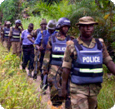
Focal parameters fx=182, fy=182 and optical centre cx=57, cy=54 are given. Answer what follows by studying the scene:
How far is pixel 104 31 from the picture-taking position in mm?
5633

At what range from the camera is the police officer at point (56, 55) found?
3.47 meters

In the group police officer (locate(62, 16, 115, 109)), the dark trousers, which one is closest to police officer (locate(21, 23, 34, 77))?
the dark trousers

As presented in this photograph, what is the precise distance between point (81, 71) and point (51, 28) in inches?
87.6

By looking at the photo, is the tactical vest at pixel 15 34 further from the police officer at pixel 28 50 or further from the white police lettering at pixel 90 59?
the white police lettering at pixel 90 59

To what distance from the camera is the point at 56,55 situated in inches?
140

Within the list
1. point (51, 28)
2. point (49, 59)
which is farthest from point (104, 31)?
point (49, 59)

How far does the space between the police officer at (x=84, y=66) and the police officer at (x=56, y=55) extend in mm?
938

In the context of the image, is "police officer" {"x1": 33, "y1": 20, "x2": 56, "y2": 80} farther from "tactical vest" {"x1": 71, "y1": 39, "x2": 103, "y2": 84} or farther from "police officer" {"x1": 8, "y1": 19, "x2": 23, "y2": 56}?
"police officer" {"x1": 8, "y1": 19, "x2": 23, "y2": 56}

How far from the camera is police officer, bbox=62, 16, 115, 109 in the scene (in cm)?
236

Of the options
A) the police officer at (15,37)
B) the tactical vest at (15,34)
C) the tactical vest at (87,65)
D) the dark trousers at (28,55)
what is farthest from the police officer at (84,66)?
the tactical vest at (15,34)

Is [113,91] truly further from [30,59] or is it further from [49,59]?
[30,59]

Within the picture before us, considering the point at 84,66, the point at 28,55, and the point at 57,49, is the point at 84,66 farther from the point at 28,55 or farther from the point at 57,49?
the point at 28,55

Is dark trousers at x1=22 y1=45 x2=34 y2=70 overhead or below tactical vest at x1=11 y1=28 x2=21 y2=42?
below

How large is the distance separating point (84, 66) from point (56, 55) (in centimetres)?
127
